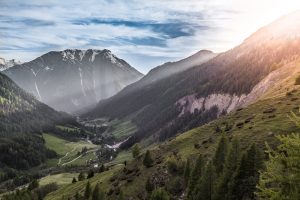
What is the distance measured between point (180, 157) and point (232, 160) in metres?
42.3

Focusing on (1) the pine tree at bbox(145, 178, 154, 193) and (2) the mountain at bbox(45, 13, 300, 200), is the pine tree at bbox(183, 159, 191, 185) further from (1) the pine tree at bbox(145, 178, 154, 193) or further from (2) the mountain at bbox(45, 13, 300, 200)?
(1) the pine tree at bbox(145, 178, 154, 193)

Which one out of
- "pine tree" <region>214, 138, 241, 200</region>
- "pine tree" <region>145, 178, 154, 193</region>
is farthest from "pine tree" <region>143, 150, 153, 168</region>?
"pine tree" <region>214, 138, 241, 200</region>

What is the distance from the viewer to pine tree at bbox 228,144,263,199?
6381 cm

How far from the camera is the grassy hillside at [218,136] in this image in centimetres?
9939

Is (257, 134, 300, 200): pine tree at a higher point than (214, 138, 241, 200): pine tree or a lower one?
higher

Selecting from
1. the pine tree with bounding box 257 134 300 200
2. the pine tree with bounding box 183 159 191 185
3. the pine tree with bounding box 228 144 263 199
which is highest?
the pine tree with bounding box 257 134 300 200

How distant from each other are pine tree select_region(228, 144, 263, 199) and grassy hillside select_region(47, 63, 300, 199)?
2425cm

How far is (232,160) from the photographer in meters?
71.4

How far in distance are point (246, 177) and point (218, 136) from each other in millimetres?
50840

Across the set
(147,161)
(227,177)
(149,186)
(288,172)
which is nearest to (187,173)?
(149,186)

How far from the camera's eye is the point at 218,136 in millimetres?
115438

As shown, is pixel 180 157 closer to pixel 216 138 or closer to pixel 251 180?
pixel 216 138

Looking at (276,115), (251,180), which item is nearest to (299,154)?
(251,180)

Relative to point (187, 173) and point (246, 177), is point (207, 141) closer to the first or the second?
point (187, 173)
